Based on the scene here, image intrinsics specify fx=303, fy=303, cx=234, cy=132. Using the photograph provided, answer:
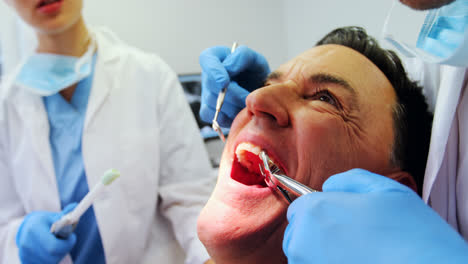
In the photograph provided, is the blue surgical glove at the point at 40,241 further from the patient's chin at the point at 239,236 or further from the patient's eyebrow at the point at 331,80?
the patient's eyebrow at the point at 331,80

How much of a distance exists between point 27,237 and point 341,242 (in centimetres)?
108

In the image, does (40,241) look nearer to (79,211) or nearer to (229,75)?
(79,211)

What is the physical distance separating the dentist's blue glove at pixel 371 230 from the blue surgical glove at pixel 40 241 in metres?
0.89

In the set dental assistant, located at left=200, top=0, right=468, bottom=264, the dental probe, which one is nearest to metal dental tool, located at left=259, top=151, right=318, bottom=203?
dental assistant, located at left=200, top=0, right=468, bottom=264

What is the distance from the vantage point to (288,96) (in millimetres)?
762

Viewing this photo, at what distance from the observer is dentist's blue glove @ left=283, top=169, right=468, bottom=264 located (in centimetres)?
44

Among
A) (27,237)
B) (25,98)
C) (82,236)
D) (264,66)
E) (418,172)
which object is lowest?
(82,236)

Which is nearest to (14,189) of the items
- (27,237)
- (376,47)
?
→ (27,237)

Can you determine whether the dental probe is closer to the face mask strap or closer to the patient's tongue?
the patient's tongue

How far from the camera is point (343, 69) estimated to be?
→ 79 centimetres

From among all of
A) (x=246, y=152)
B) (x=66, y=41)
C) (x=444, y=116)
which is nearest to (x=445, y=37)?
(x=444, y=116)

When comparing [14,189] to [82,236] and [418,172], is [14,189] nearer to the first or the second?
[82,236]

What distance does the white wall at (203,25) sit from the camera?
1.11 m

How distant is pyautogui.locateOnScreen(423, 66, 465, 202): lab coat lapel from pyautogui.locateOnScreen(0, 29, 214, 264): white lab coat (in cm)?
78
